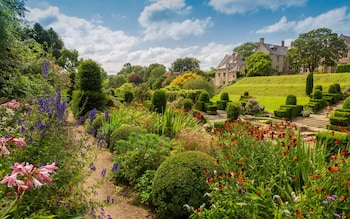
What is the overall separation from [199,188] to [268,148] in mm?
1043

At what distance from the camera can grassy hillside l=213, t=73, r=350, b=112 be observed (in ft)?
78.6

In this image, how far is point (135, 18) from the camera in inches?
204

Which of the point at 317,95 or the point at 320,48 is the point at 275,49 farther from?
the point at 317,95

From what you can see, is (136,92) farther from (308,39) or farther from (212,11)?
(308,39)

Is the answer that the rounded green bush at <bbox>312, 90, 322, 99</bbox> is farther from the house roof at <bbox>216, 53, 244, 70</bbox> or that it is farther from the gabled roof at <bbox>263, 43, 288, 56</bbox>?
the gabled roof at <bbox>263, 43, 288, 56</bbox>

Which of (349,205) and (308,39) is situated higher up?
(308,39)

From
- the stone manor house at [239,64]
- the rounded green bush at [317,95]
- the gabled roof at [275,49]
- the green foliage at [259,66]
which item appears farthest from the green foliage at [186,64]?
the rounded green bush at [317,95]

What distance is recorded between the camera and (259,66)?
39.4 m

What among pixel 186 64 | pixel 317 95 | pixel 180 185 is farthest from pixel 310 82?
pixel 186 64

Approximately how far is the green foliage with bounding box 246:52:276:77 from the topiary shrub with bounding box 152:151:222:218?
39.3 metres

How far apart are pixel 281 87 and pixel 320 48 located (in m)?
15.5

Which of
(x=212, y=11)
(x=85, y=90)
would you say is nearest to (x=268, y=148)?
(x=212, y=11)

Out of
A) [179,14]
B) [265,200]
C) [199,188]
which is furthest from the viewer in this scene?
[179,14]

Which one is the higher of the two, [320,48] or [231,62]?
[320,48]
